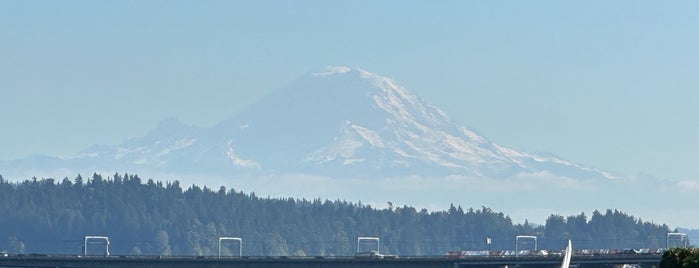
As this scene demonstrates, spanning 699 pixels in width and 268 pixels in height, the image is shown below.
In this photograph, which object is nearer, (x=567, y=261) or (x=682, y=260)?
(x=567, y=261)

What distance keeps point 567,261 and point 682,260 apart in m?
82.4

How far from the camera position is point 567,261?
392 feet

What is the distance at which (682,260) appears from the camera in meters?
200
